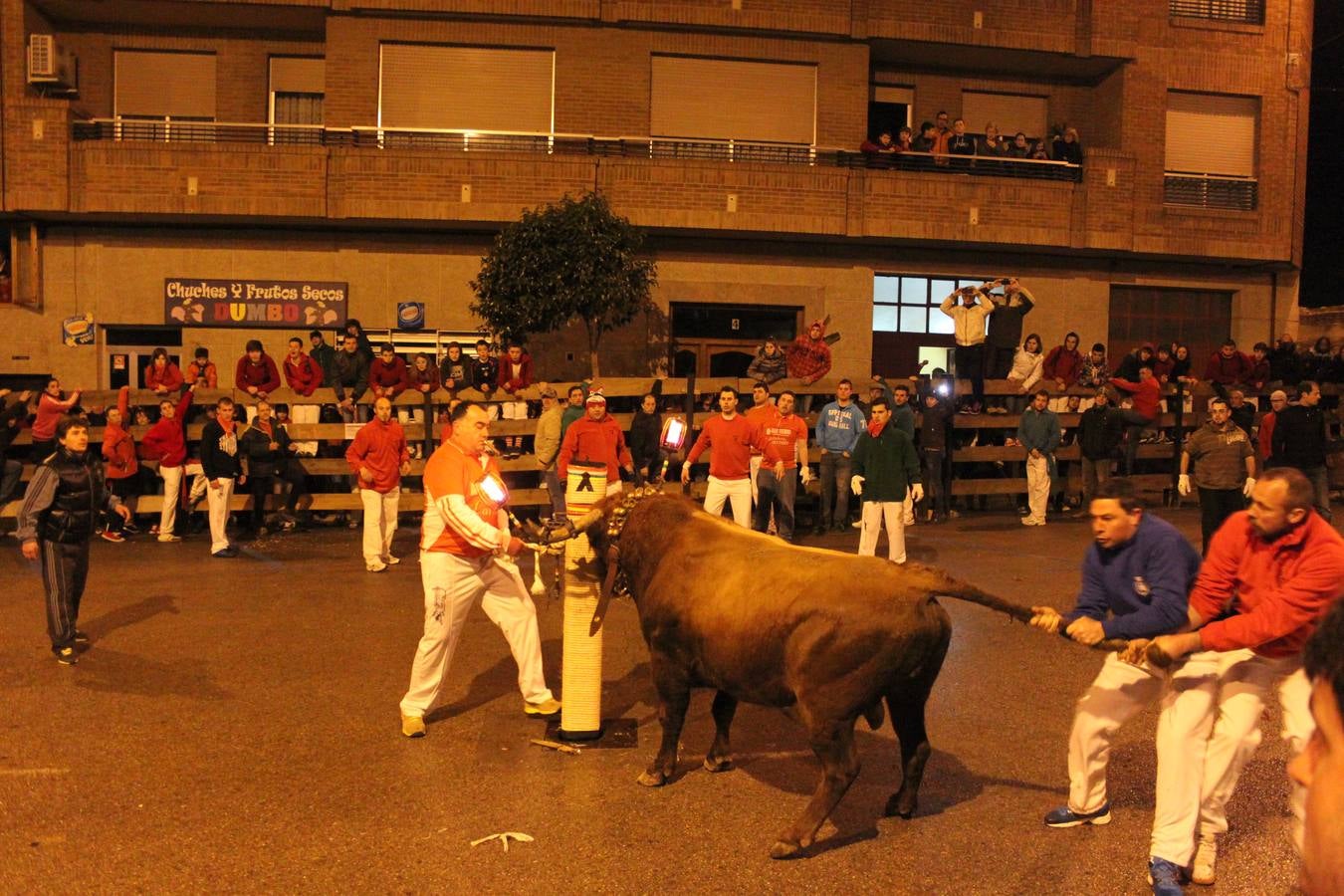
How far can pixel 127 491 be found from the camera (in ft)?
55.2

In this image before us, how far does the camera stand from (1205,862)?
5605 millimetres

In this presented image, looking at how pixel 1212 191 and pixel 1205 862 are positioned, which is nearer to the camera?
pixel 1205 862

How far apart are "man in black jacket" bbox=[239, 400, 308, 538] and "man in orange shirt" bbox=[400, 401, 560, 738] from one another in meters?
8.97

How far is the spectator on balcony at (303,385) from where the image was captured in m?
17.1

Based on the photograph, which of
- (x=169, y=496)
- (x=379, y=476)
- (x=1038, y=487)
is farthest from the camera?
(x=1038, y=487)

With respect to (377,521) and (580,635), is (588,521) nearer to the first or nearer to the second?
(580,635)

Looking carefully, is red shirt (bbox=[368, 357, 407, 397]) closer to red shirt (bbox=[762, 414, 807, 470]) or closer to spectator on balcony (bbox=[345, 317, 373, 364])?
spectator on balcony (bbox=[345, 317, 373, 364])

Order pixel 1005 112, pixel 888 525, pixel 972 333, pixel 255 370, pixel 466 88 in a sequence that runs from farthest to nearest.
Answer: pixel 1005 112, pixel 466 88, pixel 972 333, pixel 255 370, pixel 888 525

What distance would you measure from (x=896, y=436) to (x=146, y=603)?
802 cm

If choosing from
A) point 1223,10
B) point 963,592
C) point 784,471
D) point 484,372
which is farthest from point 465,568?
point 1223,10

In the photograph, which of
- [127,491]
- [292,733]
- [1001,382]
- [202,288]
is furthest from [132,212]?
[292,733]

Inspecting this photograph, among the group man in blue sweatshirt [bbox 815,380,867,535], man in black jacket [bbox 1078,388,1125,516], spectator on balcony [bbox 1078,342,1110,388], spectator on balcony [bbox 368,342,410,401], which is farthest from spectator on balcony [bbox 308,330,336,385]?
spectator on balcony [bbox 1078,342,1110,388]

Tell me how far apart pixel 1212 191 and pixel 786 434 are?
621 inches

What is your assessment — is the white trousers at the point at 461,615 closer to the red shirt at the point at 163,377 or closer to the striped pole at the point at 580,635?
the striped pole at the point at 580,635
